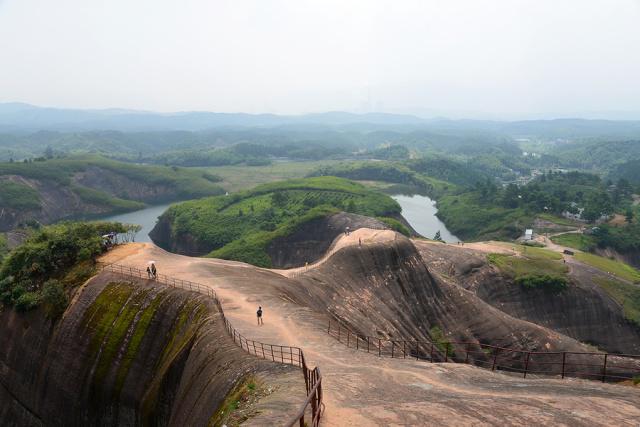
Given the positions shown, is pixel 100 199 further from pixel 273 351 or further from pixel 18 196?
pixel 273 351

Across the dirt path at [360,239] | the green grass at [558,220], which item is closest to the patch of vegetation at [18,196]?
the dirt path at [360,239]

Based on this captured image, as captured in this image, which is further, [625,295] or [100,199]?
[100,199]

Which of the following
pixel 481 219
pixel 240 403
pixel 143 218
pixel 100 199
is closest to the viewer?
pixel 240 403

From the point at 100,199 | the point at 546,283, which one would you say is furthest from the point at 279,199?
the point at 546,283

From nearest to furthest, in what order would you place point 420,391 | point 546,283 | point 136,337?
1. point 420,391
2. point 136,337
3. point 546,283

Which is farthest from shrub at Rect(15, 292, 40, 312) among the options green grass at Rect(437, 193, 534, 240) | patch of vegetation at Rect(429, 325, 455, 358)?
green grass at Rect(437, 193, 534, 240)

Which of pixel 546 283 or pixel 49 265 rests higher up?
pixel 49 265

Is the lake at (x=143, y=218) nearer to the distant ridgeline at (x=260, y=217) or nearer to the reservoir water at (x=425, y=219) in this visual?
the distant ridgeline at (x=260, y=217)

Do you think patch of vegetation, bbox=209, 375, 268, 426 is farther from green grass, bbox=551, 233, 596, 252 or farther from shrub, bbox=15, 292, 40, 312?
green grass, bbox=551, 233, 596, 252
